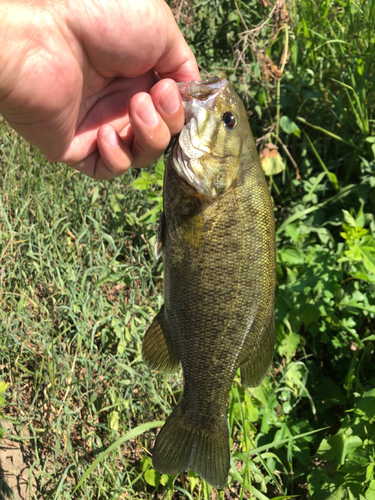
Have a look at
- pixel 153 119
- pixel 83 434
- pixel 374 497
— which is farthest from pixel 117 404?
pixel 153 119

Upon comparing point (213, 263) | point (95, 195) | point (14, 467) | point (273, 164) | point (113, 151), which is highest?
point (113, 151)

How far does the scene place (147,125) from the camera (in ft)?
6.12

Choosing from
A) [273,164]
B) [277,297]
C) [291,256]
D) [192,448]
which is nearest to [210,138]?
[192,448]

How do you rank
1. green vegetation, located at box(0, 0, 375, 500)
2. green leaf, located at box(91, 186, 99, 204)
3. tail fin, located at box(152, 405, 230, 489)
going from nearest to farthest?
tail fin, located at box(152, 405, 230, 489) → green vegetation, located at box(0, 0, 375, 500) → green leaf, located at box(91, 186, 99, 204)

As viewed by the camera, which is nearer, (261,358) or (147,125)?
(147,125)

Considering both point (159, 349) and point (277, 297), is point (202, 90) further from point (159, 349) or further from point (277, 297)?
point (277, 297)

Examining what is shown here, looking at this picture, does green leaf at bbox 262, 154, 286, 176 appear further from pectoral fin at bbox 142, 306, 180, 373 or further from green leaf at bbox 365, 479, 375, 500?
green leaf at bbox 365, 479, 375, 500

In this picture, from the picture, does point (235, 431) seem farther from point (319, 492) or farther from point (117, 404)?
point (117, 404)

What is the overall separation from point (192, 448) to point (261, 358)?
511 millimetres

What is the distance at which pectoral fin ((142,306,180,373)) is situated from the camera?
2.01m

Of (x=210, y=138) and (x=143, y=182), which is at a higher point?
(x=210, y=138)

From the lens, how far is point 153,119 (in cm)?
184

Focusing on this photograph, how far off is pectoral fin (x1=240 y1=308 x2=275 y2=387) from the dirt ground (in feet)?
5.40

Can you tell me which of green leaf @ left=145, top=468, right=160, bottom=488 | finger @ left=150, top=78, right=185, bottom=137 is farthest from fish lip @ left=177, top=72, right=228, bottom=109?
green leaf @ left=145, top=468, right=160, bottom=488
